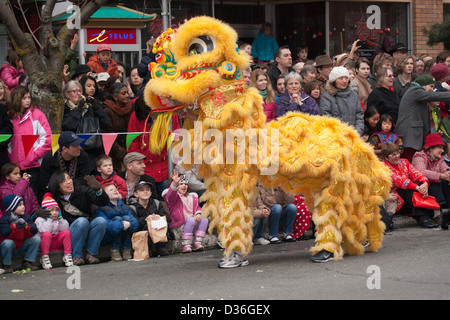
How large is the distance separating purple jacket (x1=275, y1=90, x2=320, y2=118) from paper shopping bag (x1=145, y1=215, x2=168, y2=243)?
7.99 feet

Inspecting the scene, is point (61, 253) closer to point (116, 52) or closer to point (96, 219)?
point (96, 219)

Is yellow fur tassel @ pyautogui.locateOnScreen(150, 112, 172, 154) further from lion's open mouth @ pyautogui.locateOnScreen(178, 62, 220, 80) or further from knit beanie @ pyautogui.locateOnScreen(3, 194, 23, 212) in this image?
knit beanie @ pyautogui.locateOnScreen(3, 194, 23, 212)

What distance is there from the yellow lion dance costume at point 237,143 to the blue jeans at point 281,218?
1714 mm

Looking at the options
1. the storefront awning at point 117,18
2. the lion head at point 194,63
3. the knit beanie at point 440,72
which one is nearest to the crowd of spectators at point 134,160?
the knit beanie at point 440,72

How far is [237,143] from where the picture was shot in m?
7.18

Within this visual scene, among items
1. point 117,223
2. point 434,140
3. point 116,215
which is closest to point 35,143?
point 116,215

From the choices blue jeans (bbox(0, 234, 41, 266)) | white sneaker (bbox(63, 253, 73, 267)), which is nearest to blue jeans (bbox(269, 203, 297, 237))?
white sneaker (bbox(63, 253, 73, 267))

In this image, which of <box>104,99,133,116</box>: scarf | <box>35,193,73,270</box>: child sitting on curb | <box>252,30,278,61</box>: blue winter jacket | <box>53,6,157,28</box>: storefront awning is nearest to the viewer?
<box>35,193,73,270</box>: child sitting on curb

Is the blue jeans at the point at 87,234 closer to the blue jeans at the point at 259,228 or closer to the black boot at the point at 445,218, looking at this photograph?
the blue jeans at the point at 259,228

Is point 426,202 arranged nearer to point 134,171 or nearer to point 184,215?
point 184,215

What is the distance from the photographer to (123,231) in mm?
8383

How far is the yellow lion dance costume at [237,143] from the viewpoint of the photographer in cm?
714

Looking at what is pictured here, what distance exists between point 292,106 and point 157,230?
106 inches

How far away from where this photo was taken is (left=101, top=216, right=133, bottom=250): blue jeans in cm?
834
